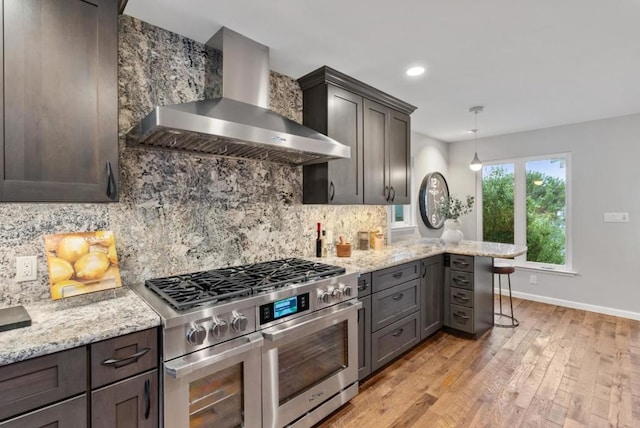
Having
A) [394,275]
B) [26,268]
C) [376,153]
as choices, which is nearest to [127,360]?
[26,268]

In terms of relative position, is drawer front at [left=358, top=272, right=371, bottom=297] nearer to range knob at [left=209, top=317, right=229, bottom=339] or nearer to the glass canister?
the glass canister

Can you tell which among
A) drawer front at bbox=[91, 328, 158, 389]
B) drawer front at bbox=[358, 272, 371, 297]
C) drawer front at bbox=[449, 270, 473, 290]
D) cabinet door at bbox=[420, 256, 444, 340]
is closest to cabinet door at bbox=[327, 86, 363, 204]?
drawer front at bbox=[358, 272, 371, 297]

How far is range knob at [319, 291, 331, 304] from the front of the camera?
192cm

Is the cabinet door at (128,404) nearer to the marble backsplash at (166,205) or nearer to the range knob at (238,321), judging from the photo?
the range knob at (238,321)

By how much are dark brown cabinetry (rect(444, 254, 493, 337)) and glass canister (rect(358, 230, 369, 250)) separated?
2.97 feet

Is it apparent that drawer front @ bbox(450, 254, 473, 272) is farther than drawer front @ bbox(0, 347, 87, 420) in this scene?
Yes

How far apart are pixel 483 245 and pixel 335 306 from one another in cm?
247

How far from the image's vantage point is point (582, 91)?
9.83ft

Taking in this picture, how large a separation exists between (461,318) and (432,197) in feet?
6.71

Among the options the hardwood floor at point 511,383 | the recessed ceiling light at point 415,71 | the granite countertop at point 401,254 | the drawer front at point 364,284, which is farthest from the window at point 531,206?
the drawer front at point 364,284

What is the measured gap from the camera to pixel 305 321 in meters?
1.81

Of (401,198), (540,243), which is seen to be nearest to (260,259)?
(401,198)

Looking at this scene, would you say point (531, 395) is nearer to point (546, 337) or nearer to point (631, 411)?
point (631, 411)

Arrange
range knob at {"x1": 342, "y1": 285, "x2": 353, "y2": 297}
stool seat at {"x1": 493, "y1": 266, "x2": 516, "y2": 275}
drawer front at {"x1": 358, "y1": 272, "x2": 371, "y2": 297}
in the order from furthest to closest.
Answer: stool seat at {"x1": 493, "y1": 266, "x2": 516, "y2": 275}, drawer front at {"x1": 358, "y1": 272, "x2": 371, "y2": 297}, range knob at {"x1": 342, "y1": 285, "x2": 353, "y2": 297}
